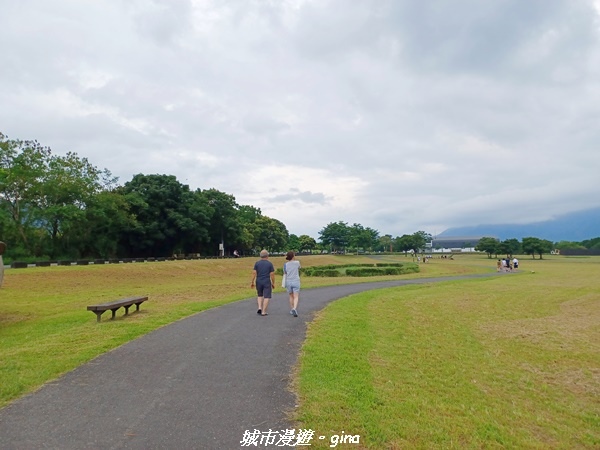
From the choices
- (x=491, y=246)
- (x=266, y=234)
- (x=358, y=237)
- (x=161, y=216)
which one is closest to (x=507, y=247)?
(x=491, y=246)

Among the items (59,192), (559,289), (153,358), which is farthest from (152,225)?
(153,358)

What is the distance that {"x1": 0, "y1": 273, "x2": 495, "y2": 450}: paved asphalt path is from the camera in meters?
4.17

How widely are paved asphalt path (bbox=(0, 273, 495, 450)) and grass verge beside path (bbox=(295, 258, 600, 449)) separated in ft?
1.76

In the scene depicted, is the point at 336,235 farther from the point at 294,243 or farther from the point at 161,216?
the point at 161,216

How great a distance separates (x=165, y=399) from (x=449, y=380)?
14.3 ft

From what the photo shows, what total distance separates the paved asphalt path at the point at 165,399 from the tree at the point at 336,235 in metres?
115

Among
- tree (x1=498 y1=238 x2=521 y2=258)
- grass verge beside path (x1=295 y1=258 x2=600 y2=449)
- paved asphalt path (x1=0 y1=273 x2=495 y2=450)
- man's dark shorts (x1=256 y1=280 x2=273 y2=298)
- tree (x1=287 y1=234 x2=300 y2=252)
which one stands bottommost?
grass verge beside path (x1=295 y1=258 x2=600 y2=449)

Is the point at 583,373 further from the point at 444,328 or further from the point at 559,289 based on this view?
the point at 559,289

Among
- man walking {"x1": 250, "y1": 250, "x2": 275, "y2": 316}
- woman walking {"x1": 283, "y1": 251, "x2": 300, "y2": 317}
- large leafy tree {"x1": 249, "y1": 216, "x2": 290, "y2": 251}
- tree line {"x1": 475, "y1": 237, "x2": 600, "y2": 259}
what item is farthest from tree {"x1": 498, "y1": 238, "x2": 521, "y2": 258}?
man walking {"x1": 250, "y1": 250, "x2": 275, "y2": 316}

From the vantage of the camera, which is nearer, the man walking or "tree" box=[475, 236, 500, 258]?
the man walking

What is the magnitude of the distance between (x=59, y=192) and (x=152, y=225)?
12.6 meters

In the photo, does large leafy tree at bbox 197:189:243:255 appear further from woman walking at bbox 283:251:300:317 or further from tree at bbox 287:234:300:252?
tree at bbox 287:234:300:252

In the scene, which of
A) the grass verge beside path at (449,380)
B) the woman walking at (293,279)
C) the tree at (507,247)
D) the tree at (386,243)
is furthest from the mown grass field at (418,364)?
the tree at (386,243)

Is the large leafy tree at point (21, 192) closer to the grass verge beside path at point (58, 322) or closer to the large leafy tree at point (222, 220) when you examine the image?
the grass verge beside path at point (58, 322)
